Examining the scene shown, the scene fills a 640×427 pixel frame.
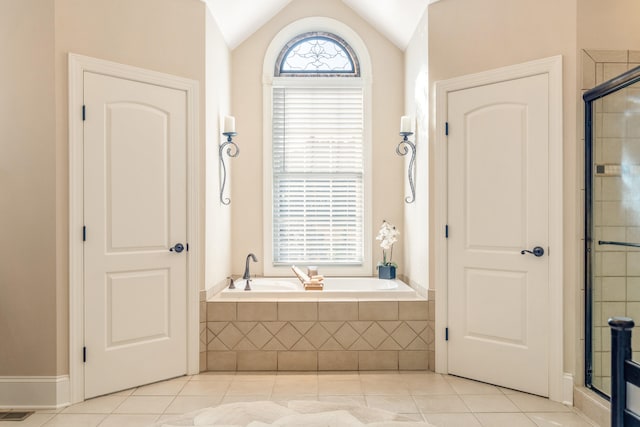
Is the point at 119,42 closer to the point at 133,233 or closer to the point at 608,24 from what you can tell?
the point at 133,233

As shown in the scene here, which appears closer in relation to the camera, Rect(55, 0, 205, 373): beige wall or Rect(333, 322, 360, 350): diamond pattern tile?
Rect(55, 0, 205, 373): beige wall

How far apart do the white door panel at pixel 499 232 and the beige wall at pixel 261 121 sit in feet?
Result: 3.60

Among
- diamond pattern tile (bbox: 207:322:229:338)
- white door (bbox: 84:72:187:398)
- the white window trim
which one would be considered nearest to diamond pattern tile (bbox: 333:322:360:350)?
diamond pattern tile (bbox: 207:322:229:338)

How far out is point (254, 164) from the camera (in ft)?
15.0

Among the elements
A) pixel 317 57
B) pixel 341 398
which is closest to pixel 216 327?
pixel 341 398

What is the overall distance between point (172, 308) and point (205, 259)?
40cm

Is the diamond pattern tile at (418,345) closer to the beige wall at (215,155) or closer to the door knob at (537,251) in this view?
the door knob at (537,251)

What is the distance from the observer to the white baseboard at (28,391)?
295cm

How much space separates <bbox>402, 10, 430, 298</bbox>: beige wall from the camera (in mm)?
3670

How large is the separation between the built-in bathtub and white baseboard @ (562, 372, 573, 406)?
0.89m

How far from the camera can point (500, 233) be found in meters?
3.29

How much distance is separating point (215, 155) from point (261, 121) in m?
0.79

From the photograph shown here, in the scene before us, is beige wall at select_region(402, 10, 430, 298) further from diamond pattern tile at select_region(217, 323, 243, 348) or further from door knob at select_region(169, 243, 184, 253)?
door knob at select_region(169, 243, 184, 253)

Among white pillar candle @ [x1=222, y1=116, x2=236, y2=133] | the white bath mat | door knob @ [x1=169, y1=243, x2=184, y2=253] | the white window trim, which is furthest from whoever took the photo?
the white window trim
